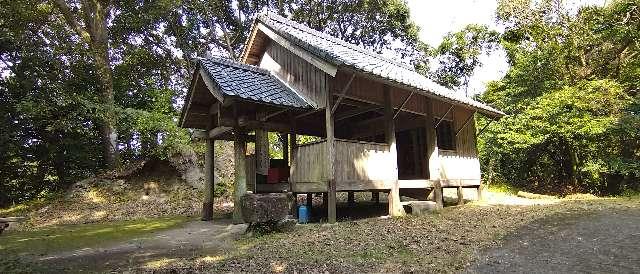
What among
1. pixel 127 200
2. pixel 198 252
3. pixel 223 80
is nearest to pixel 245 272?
pixel 198 252

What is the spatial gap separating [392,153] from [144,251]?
7.06m

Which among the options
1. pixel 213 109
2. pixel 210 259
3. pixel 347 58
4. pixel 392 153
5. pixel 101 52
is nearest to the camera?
pixel 210 259

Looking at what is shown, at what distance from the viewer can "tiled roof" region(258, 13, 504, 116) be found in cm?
959

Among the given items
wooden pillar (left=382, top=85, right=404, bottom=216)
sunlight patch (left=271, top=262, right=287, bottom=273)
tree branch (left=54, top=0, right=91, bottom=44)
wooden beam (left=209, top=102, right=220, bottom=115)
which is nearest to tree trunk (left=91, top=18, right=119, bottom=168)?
tree branch (left=54, top=0, right=91, bottom=44)

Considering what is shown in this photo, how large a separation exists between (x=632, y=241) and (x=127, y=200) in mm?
17035

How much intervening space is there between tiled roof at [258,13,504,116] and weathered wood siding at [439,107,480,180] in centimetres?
116

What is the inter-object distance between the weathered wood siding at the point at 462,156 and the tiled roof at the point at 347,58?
1.16 metres

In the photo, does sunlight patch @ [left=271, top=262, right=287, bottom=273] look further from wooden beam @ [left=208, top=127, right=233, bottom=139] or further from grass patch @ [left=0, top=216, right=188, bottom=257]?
wooden beam @ [left=208, top=127, right=233, bottom=139]

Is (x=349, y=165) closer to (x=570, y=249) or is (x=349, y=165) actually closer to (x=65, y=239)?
(x=570, y=249)

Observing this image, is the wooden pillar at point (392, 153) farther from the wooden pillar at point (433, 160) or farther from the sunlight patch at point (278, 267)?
the sunlight patch at point (278, 267)

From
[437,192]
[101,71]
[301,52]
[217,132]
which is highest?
[101,71]

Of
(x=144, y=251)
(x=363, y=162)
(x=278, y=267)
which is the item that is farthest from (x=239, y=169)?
(x=278, y=267)

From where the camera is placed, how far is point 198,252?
6609mm

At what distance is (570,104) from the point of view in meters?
16.6
